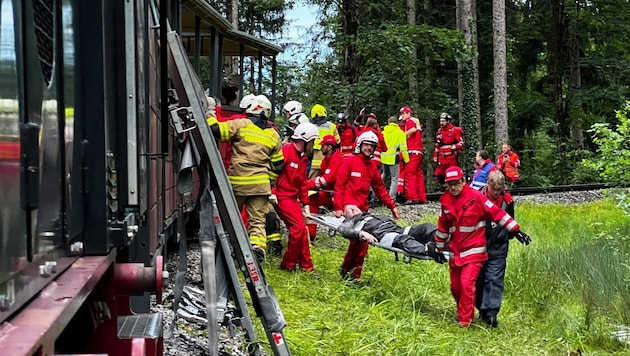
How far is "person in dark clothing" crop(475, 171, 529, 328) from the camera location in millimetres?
7637

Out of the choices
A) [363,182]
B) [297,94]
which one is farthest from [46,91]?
[297,94]

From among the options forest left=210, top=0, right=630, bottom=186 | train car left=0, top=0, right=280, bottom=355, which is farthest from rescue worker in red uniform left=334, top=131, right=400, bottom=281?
forest left=210, top=0, right=630, bottom=186

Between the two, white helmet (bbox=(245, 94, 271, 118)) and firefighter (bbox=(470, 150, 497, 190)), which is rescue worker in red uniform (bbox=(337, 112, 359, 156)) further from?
white helmet (bbox=(245, 94, 271, 118))

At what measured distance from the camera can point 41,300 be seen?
5.98ft

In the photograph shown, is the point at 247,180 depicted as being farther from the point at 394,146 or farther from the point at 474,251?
the point at 394,146

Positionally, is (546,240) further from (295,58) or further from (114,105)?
(295,58)

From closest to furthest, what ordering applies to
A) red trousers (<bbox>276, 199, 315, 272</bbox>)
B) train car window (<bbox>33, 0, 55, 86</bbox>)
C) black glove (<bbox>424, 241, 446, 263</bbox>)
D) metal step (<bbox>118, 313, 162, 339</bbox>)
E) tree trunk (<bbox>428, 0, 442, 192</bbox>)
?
1. train car window (<bbox>33, 0, 55, 86</bbox>)
2. metal step (<bbox>118, 313, 162, 339</bbox>)
3. black glove (<bbox>424, 241, 446, 263</bbox>)
4. red trousers (<bbox>276, 199, 315, 272</bbox>)
5. tree trunk (<bbox>428, 0, 442, 192</bbox>)

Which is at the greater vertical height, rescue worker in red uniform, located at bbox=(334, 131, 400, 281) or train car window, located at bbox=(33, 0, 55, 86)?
train car window, located at bbox=(33, 0, 55, 86)

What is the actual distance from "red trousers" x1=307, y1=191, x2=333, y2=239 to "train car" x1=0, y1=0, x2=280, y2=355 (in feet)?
24.2

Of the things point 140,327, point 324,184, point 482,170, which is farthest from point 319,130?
point 140,327

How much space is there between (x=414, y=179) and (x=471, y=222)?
9106 mm

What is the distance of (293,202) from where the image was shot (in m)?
9.23

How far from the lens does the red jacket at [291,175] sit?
9.12 metres

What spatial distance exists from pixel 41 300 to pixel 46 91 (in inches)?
23.9
